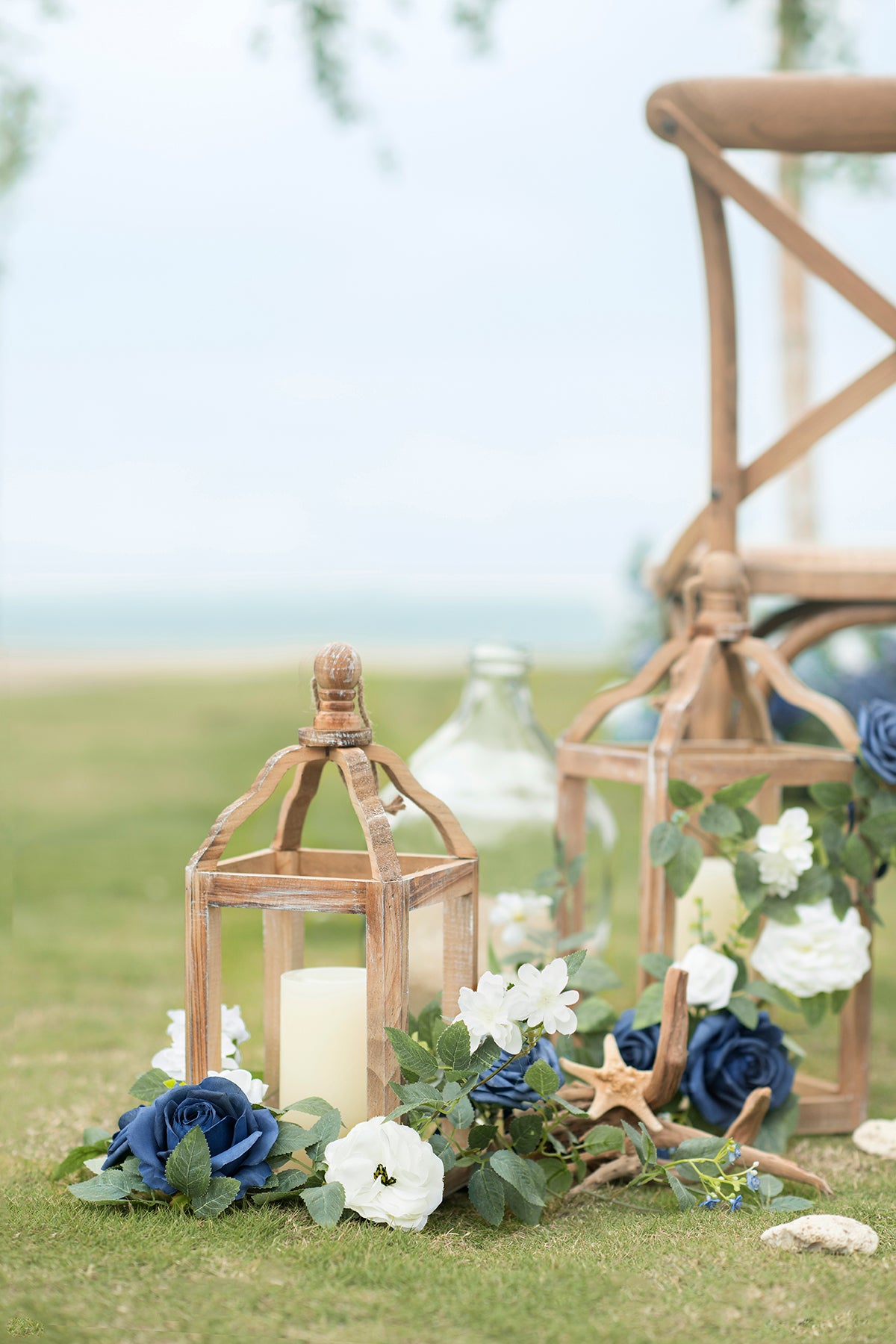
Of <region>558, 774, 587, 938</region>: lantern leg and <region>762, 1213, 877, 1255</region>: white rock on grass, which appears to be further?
<region>558, 774, 587, 938</region>: lantern leg

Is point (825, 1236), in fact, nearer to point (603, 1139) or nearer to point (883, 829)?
point (603, 1139)

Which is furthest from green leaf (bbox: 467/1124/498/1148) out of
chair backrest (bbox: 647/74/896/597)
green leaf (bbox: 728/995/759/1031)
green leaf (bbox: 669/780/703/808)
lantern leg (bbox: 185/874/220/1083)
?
chair backrest (bbox: 647/74/896/597)

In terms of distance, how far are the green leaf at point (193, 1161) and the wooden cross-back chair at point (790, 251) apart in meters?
1.08

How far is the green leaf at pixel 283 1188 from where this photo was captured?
3.45ft

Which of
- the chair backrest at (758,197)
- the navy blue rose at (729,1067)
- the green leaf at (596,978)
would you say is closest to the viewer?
the navy blue rose at (729,1067)

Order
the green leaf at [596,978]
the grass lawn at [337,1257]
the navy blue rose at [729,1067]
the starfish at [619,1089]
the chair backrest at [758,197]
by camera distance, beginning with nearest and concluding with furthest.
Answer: the grass lawn at [337,1257] → the starfish at [619,1089] → the navy blue rose at [729,1067] → the green leaf at [596,978] → the chair backrest at [758,197]

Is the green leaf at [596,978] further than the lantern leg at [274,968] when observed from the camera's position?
Yes

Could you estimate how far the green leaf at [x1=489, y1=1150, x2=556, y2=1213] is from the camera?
105 centimetres

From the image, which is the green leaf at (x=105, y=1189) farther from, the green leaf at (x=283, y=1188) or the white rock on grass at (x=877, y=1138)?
the white rock on grass at (x=877, y=1138)

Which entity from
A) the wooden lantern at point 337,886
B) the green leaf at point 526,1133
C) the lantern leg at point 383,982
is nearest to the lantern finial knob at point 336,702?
the wooden lantern at point 337,886

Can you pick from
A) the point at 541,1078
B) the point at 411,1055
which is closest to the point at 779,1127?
the point at 541,1078

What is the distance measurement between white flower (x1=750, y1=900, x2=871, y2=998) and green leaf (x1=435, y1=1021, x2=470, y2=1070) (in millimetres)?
463

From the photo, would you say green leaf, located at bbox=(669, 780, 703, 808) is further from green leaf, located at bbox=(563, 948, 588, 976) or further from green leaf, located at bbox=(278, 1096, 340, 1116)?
green leaf, located at bbox=(278, 1096, 340, 1116)

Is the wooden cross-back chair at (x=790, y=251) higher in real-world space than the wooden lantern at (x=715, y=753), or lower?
higher
